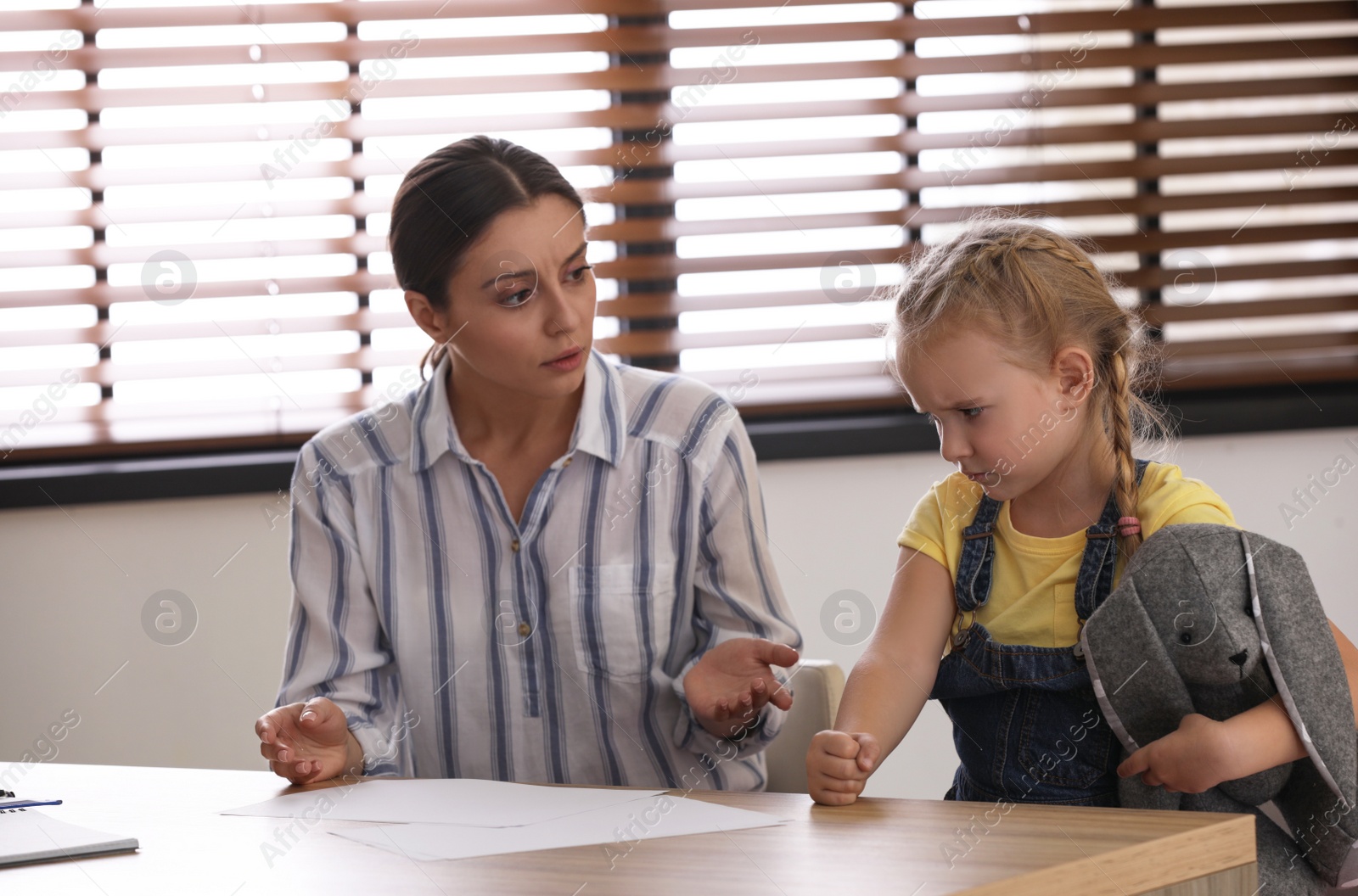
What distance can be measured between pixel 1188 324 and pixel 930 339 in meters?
1.22

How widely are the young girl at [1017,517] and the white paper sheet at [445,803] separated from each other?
0.25m

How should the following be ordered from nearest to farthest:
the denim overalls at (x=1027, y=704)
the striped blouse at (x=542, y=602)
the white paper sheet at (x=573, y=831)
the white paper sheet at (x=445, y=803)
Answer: the white paper sheet at (x=573, y=831)
the white paper sheet at (x=445, y=803)
the denim overalls at (x=1027, y=704)
the striped blouse at (x=542, y=602)

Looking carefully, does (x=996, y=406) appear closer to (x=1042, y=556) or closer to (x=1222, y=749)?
(x=1042, y=556)

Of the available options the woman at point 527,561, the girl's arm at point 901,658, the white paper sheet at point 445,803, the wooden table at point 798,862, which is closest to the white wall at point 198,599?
the woman at point 527,561

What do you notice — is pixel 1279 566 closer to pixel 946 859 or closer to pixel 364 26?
pixel 946 859

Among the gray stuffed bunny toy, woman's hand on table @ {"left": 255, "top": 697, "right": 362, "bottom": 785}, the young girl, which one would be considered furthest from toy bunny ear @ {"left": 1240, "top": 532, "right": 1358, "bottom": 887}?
woman's hand on table @ {"left": 255, "top": 697, "right": 362, "bottom": 785}

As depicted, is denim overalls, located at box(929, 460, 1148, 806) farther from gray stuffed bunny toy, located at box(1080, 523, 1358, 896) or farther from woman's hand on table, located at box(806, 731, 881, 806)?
woman's hand on table, located at box(806, 731, 881, 806)

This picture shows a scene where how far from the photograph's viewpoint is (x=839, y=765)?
891 mm

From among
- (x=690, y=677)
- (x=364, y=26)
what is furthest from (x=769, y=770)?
(x=364, y=26)

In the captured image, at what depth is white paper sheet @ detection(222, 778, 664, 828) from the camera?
0.91 metres

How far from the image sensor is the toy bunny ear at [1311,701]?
0.88 meters

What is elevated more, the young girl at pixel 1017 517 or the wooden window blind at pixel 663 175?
the wooden window blind at pixel 663 175

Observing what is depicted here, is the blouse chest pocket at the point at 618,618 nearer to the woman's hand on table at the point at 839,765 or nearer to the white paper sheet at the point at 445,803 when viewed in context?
the white paper sheet at the point at 445,803

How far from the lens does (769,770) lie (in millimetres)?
1388
